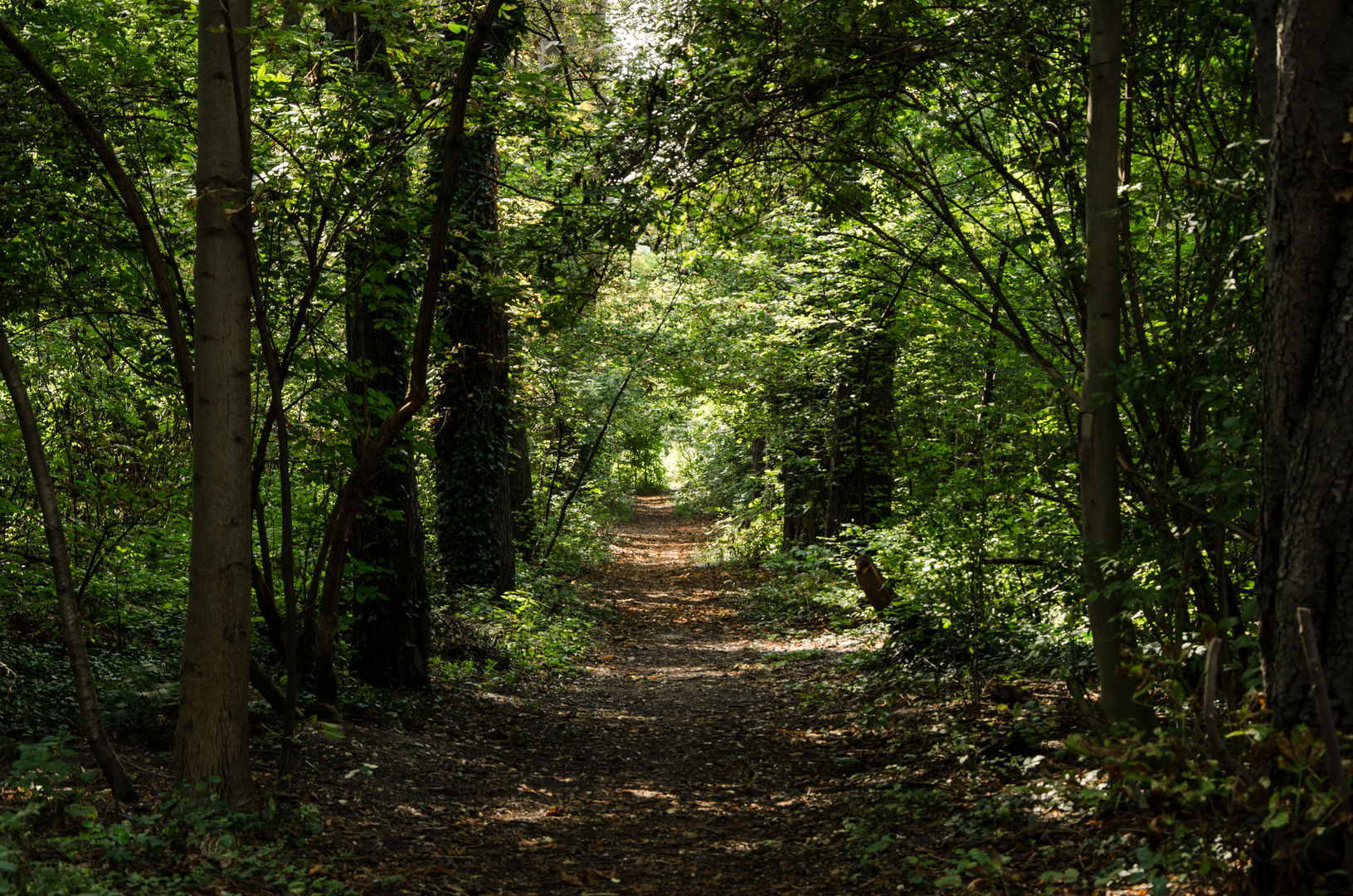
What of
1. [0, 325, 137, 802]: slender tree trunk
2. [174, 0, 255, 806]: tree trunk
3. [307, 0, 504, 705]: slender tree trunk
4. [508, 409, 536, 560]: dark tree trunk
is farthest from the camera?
[508, 409, 536, 560]: dark tree trunk

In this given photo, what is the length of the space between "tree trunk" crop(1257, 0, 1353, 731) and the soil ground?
7.22 ft

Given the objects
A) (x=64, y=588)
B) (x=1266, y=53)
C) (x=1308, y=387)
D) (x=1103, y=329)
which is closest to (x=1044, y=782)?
(x=1103, y=329)

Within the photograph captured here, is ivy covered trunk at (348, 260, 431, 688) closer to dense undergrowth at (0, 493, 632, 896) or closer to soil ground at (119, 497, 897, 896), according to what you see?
dense undergrowth at (0, 493, 632, 896)

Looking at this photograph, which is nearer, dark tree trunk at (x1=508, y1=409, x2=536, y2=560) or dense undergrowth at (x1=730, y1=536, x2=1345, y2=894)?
dense undergrowth at (x1=730, y1=536, x2=1345, y2=894)

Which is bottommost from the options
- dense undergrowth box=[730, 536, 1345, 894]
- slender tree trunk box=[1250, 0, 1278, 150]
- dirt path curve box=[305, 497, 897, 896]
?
dirt path curve box=[305, 497, 897, 896]

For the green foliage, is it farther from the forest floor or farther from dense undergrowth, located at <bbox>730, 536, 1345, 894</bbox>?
dense undergrowth, located at <bbox>730, 536, 1345, 894</bbox>

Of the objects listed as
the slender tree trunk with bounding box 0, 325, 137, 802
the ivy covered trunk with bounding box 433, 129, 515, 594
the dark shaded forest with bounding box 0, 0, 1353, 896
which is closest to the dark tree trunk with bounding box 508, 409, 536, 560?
the ivy covered trunk with bounding box 433, 129, 515, 594

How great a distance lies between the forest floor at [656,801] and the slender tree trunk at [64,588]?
501 millimetres

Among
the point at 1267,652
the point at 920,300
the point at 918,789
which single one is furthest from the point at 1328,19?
the point at 920,300

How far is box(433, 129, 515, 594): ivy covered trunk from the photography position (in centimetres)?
1099

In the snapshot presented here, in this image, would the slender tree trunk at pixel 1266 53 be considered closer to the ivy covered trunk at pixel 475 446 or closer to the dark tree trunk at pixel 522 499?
the ivy covered trunk at pixel 475 446

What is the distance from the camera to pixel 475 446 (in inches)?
441

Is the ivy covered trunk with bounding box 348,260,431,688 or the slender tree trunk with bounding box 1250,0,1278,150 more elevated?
the slender tree trunk with bounding box 1250,0,1278,150

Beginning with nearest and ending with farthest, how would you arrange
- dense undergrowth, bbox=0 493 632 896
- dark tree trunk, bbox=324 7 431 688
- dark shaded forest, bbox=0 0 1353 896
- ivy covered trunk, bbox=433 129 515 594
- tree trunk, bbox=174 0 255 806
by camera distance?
dark shaded forest, bbox=0 0 1353 896 → dense undergrowth, bbox=0 493 632 896 → tree trunk, bbox=174 0 255 806 → dark tree trunk, bbox=324 7 431 688 → ivy covered trunk, bbox=433 129 515 594
